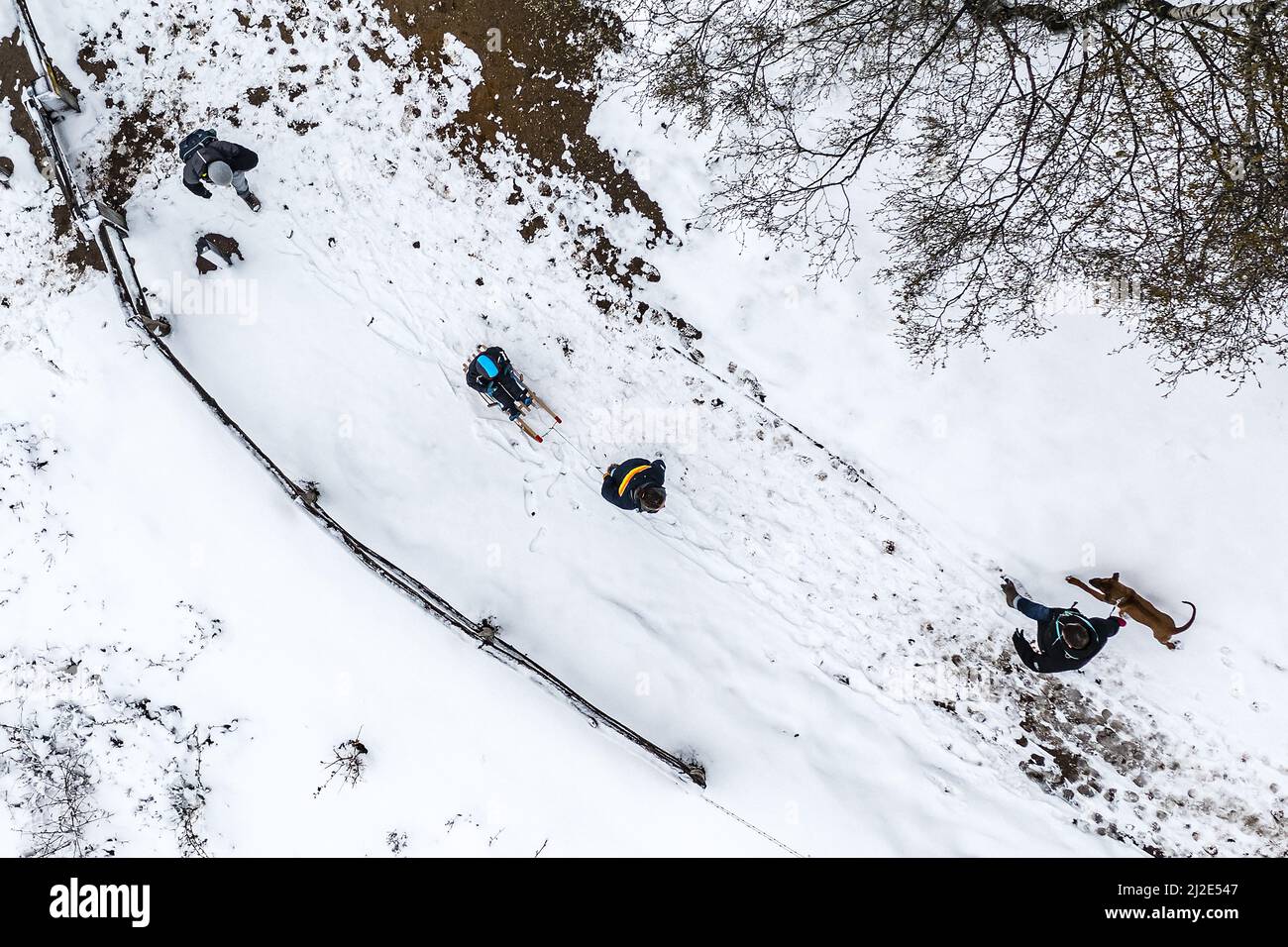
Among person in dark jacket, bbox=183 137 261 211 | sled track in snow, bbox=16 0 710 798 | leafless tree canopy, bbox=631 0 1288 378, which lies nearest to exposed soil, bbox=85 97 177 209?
sled track in snow, bbox=16 0 710 798

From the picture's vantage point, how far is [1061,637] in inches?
354

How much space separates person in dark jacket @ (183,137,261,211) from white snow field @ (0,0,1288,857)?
57 centimetres

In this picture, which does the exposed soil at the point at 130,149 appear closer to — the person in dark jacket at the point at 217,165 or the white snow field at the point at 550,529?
the white snow field at the point at 550,529

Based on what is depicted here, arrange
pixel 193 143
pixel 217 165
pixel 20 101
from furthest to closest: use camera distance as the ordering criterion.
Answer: pixel 20 101
pixel 193 143
pixel 217 165

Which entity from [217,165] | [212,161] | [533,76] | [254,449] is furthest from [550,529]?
[212,161]

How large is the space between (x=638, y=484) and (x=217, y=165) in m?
7.18

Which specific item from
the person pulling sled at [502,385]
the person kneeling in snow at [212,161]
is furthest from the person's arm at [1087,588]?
the person kneeling in snow at [212,161]

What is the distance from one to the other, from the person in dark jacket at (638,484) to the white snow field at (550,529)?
0.86 m

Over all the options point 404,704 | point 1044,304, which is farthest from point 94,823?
point 1044,304

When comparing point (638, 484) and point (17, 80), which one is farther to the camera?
point (17, 80)

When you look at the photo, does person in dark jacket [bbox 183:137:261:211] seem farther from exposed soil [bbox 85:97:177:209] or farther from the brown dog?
the brown dog

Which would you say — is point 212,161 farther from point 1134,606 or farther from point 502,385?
point 1134,606

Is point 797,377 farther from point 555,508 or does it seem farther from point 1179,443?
point 1179,443

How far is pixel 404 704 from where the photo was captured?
1013 cm
